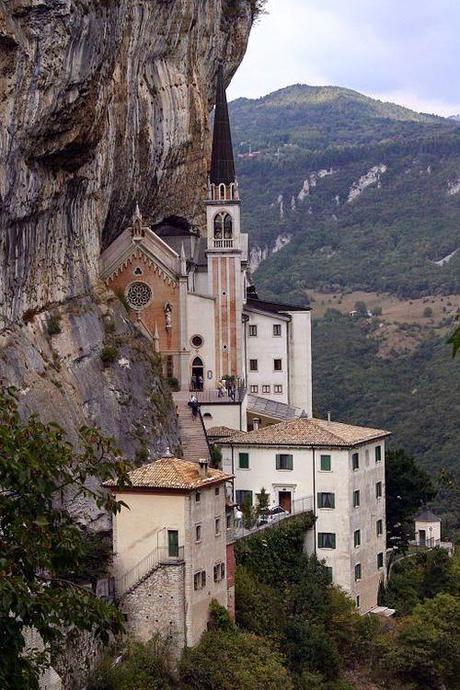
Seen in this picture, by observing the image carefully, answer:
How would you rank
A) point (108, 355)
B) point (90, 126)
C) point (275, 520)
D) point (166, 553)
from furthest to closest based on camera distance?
point (108, 355) < point (275, 520) < point (90, 126) < point (166, 553)

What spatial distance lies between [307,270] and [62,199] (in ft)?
476

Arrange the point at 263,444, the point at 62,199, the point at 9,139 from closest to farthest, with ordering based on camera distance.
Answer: the point at 9,139
the point at 62,199
the point at 263,444

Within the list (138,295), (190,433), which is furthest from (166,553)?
(138,295)

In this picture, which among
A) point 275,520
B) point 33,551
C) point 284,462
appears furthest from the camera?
point 284,462

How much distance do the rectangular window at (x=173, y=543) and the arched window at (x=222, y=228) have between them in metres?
27.5

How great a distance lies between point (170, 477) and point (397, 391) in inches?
3537

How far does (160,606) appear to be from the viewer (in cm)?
4769

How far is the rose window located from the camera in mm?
70438

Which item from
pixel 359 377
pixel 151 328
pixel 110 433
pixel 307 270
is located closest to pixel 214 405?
pixel 151 328

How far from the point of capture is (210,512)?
5000cm

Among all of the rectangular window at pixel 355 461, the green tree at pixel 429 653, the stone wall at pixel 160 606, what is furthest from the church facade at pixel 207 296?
the stone wall at pixel 160 606

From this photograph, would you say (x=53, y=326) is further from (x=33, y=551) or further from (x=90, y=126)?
(x=33, y=551)

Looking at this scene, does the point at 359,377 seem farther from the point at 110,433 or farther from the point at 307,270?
the point at 110,433

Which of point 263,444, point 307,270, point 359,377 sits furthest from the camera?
point 307,270
